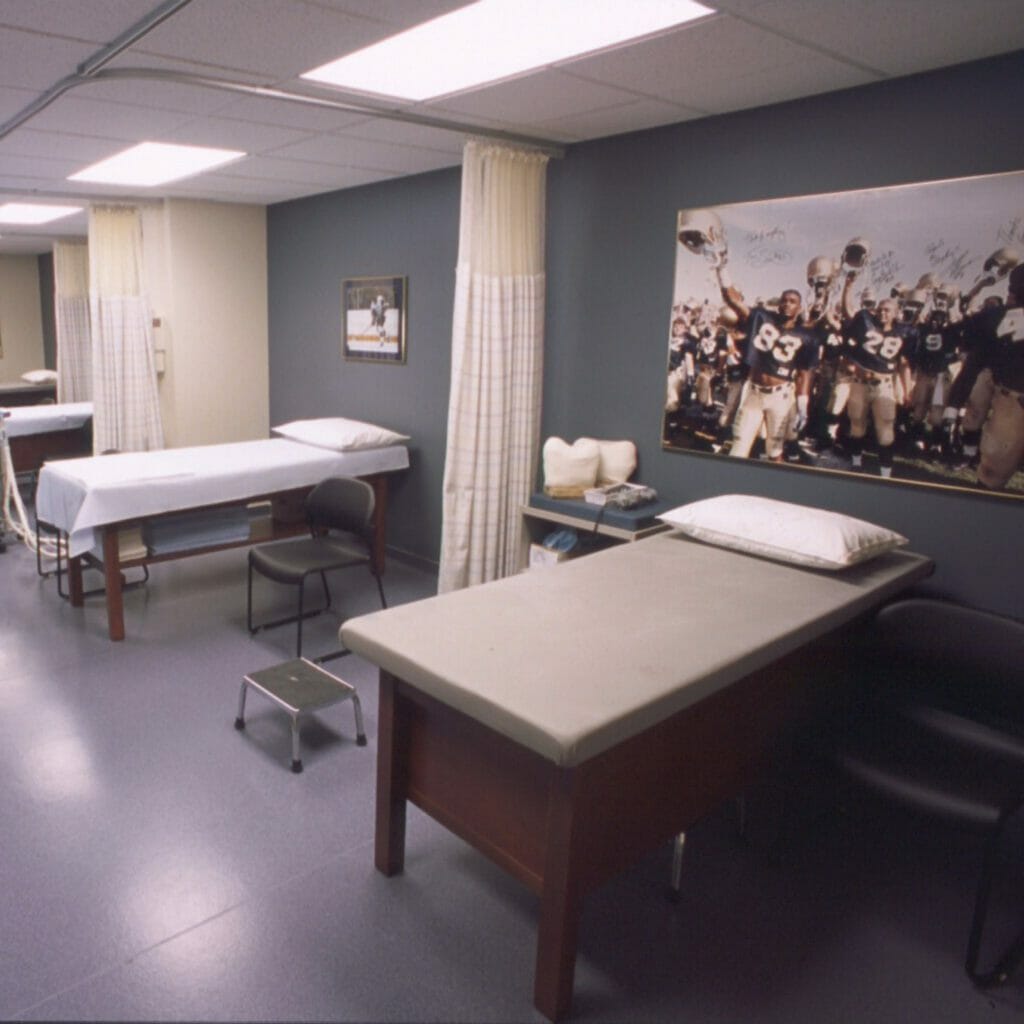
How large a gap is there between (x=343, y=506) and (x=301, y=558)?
0.35 metres

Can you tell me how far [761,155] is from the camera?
3.03m

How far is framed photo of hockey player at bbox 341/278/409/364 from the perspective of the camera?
4.74 m

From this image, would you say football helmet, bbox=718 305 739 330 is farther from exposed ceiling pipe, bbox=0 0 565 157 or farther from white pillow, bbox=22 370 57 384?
white pillow, bbox=22 370 57 384

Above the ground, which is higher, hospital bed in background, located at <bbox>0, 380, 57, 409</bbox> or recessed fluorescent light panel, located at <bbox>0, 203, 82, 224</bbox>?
recessed fluorescent light panel, located at <bbox>0, 203, 82, 224</bbox>

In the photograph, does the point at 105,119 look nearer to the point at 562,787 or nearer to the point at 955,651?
the point at 562,787

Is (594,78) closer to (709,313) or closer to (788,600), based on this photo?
(709,313)

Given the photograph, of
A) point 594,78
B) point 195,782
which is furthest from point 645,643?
point 594,78

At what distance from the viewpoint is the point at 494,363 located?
11.6ft

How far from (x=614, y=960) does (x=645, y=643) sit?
79 centimetres

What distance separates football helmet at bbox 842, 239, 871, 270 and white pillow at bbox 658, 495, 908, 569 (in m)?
0.88

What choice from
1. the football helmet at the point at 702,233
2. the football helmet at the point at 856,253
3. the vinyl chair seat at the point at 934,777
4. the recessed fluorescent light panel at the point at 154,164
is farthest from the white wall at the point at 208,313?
the vinyl chair seat at the point at 934,777

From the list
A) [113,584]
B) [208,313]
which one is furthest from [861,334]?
[208,313]

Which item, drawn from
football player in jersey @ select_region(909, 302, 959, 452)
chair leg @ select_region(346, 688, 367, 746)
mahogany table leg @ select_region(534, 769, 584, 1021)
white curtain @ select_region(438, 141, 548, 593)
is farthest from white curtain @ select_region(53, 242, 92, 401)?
mahogany table leg @ select_region(534, 769, 584, 1021)

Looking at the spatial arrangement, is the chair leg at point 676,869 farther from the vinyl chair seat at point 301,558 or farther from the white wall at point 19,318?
the white wall at point 19,318
